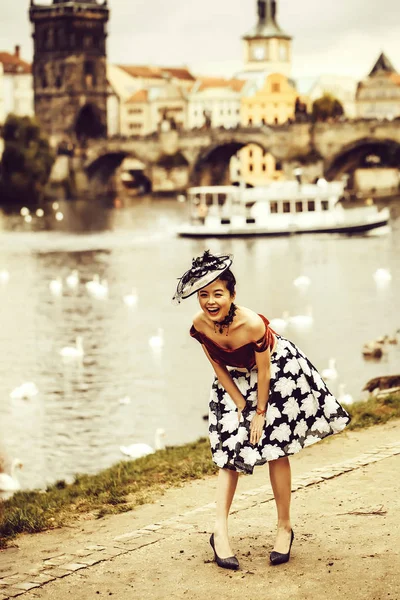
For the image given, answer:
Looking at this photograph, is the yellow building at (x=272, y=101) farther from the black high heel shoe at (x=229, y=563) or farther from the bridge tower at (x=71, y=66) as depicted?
the black high heel shoe at (x=229, y=563)

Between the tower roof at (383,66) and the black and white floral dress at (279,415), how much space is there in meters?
131

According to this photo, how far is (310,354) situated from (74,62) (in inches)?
3307

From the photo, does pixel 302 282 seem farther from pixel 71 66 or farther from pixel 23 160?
pixel 71 66

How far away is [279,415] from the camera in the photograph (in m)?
5.35

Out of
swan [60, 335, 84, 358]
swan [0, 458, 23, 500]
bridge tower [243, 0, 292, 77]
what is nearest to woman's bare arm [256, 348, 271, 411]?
swan [0, 458, 23, 500]

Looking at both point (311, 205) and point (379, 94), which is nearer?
point (311, 205)

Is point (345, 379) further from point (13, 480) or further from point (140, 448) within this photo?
point (13, 480)

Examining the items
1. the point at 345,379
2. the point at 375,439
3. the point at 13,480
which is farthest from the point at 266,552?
the point at 345,379

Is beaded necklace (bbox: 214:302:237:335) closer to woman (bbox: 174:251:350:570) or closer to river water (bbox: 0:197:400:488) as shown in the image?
woman (bbox: 174:251:350:570)

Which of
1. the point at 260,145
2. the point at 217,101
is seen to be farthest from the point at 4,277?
the point at 217,101

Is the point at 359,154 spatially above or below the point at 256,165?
above

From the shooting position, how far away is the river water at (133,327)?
55.7ft

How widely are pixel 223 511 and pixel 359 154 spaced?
84590mm

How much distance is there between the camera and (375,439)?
828 cm
